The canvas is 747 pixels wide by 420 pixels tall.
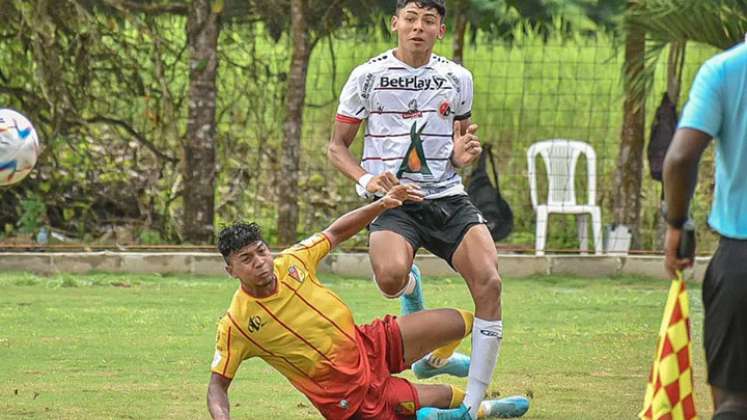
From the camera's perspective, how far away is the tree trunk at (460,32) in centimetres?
1557

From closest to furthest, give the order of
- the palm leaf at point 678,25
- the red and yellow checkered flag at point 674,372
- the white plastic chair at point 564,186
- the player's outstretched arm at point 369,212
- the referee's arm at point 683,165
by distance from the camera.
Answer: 1. the referee's arm at point 683,165
2. the red and yellow checkered flag at point 674,372
3. the player's outstretched arm at point 369,212
4. the palm leaf at point 678,25
5. the white plastic chair at point 564,186

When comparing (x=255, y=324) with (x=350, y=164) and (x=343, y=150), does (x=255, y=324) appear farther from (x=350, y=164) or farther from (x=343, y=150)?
(x=343, y=150)

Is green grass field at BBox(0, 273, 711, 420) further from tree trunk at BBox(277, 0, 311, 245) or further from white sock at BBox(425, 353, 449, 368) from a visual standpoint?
tree trunk at BBox(277, 0, 311, 245)

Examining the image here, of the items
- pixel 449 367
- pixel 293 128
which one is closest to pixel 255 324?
pixel 449 367

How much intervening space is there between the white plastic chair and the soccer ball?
7303 millimetres

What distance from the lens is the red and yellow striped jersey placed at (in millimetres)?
6957

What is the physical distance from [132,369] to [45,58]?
7.08 meters

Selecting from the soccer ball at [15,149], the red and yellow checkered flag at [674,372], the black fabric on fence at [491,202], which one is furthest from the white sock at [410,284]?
the black fabric on fence at [491,202]

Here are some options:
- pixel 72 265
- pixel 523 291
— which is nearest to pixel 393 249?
pixel 523 291

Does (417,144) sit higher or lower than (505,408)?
higher

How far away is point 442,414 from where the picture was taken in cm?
714

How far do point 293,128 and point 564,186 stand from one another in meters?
2.75

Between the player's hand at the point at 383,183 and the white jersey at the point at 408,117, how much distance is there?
0.81 feet

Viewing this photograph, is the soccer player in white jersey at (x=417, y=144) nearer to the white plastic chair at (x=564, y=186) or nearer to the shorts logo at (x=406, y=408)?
the shorts logo at (x=406, y=408)
